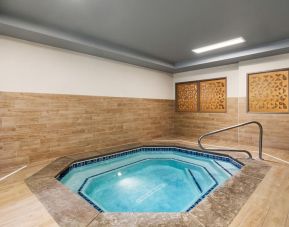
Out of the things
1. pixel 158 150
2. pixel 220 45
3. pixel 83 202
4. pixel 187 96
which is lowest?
pixel 158 150

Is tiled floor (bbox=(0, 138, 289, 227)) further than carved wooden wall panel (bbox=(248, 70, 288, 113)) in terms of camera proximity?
No

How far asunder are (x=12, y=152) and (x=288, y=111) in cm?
622

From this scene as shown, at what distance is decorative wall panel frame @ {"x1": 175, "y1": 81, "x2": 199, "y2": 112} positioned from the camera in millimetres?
6504

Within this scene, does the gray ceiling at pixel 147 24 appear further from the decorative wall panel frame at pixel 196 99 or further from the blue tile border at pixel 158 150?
the blue tile border at pixel 158 150

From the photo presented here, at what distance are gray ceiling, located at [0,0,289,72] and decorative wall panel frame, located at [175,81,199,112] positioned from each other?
1.88 meters

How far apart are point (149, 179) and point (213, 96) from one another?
151 inches

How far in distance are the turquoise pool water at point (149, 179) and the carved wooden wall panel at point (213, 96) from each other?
2.04 metres

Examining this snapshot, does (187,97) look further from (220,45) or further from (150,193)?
(150,193)

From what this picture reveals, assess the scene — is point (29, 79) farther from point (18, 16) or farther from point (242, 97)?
point (242, 97)

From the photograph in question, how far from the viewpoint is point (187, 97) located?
6.71m

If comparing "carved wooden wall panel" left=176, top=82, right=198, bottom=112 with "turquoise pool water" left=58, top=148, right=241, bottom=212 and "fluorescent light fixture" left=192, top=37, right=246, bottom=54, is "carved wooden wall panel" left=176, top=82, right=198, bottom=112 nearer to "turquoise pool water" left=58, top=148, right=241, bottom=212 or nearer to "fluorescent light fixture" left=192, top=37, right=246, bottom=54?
"fluorescent light fixture" left=192, top=37, right=246, bottom=54

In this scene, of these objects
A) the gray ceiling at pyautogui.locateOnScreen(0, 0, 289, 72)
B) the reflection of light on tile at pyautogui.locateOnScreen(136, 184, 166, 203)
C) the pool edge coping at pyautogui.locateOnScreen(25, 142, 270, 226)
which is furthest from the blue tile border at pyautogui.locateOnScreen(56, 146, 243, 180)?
the gray ceiling at pyautogui.locateOnScreen(0, 0, 289, 72)

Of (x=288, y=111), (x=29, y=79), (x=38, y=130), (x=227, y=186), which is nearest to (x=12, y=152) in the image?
(x=38, y=130)

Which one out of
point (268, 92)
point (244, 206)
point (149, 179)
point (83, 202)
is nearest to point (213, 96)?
point (268, 92)
